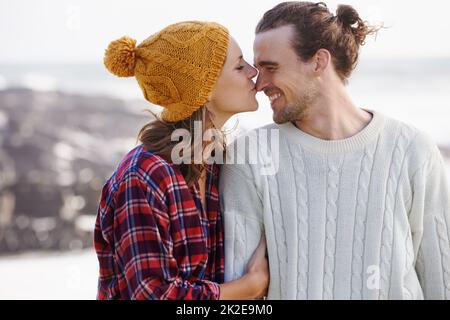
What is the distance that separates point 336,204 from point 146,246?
713 mm

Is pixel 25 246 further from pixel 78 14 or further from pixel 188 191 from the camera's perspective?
pixel 78 14

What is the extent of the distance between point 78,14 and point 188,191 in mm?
11818

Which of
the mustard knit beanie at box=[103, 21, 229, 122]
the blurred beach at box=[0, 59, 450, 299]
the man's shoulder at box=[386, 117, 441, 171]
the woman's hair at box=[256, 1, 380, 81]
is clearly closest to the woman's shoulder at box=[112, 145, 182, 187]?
the mustard knit beanie at box=[103, 21, 229, 122]

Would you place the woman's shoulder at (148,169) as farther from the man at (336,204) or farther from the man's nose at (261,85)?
the man's nose at (261,85)

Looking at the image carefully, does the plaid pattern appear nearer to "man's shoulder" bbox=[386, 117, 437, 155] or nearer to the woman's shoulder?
the woman's shoulder

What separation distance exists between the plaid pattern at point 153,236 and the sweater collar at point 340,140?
45cm

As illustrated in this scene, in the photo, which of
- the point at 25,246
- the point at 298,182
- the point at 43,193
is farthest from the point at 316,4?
the point at 43,193

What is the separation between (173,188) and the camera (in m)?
2.29

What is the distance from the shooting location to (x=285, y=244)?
2.44 m

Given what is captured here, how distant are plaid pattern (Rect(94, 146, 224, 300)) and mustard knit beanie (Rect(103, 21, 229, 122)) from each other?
0.25m

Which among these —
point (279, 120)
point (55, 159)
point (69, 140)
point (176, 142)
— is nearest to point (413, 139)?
point (279, 120)

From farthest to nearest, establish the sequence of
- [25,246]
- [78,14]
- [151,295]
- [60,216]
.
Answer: [78,14] < [60,216] < [25,246] < [151,295]
